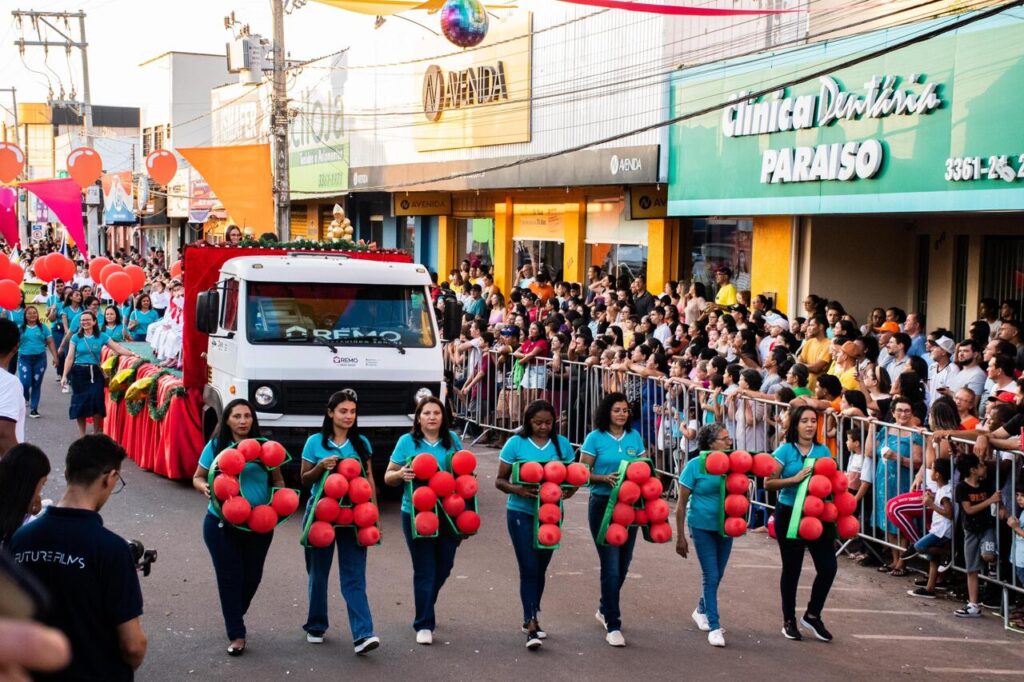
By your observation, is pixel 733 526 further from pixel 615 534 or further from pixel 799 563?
pixel 615 534

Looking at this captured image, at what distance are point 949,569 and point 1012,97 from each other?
19.7 ft

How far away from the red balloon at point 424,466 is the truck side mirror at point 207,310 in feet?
16.3

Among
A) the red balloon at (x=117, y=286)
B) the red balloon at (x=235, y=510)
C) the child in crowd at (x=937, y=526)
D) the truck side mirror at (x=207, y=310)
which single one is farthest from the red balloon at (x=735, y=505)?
the red balloon at (x=117, y=286)

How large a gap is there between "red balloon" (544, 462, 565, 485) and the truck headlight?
4500mm

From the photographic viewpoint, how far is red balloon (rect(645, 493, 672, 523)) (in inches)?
330

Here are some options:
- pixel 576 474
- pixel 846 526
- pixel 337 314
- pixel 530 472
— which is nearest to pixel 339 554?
pixel 530 472

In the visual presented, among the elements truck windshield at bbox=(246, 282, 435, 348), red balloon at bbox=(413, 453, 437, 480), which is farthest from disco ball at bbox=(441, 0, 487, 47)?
red balloon at bbox=(413, 453, 437, 480)

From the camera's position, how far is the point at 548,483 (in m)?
8.21

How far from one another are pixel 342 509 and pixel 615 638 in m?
2.00

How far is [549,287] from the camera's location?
22688 mm

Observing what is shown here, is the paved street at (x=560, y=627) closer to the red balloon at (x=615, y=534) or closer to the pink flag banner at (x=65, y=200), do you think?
the red balloon at (x=615, y=534)

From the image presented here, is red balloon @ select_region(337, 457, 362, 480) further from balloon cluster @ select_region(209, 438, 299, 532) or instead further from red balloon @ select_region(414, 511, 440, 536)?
red balloon @ select_region(414, 511, 440, 536)

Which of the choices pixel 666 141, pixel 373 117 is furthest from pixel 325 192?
pixel 666 141

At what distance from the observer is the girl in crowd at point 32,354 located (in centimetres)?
1789
